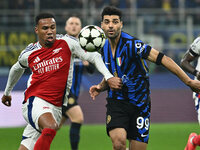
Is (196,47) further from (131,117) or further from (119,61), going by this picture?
(131,117)

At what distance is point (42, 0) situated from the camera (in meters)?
17.7

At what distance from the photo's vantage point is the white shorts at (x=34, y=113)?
5505 mm

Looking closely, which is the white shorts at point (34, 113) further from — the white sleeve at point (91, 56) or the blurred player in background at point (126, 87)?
the white sleeve at point (91, 56)

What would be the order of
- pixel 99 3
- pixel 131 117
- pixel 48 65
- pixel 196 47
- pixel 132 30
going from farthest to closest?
1. pixel 99 3
2. pixel 132 30
3. pixel 196 47
4. pixel 131 117
5. pixel 48 65

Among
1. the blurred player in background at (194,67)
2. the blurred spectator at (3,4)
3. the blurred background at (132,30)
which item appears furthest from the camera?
the blurred spectator at (3,4)

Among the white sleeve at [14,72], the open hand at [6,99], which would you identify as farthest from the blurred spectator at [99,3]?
the white sleeve at [14,72]

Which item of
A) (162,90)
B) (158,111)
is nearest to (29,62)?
(158,111)

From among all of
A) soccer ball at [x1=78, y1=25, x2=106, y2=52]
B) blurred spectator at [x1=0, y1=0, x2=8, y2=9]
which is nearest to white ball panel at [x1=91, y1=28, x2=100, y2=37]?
soccer ball at [x1=78, y1=25, x2=106, y2=52]

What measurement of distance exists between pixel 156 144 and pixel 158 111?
5.17 meters

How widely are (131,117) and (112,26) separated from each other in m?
1.11

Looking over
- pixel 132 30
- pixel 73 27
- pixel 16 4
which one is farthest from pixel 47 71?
pixel 16 4

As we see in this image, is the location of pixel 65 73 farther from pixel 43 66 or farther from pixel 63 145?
pixel 63 145

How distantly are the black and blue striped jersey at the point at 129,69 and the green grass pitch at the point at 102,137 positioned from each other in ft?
10.6

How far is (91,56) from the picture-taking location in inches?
222
